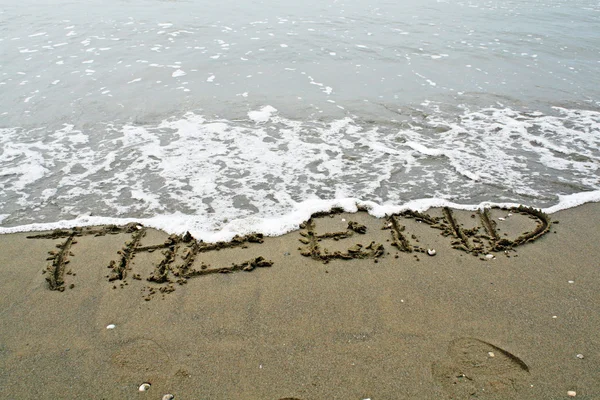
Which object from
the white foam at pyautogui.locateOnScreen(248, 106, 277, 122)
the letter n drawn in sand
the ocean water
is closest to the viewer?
the letter n drawn in sand

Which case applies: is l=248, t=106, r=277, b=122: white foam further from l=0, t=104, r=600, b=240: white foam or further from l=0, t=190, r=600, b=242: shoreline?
l=0, t=190, r=600, b=242: shoreline

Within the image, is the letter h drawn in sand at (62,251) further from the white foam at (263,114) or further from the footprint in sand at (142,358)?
the white foam at (263,114)

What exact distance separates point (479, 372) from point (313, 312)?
1.25m

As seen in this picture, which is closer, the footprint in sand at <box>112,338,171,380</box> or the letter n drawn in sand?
the footprint in sand at <box>112,338,171,380</box>

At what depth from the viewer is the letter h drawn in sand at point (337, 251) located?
12.6 feet

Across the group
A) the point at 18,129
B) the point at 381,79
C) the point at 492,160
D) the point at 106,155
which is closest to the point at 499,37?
the point at 381,79

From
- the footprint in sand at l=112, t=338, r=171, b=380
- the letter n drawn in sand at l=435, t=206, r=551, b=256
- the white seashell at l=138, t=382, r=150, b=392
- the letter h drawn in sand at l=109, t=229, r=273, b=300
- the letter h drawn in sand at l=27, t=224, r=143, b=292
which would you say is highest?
the letter n drawn in sand at l=435, t=206, r=551, b=256

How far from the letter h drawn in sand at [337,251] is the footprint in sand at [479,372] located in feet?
3.99

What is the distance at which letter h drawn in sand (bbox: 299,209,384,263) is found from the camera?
3828mm

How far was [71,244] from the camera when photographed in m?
4.02

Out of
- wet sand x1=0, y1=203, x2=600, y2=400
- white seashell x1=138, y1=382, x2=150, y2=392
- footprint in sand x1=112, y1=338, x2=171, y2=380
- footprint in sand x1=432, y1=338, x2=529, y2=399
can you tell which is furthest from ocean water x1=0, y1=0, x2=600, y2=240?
footprint in sand x1=432, y1=338, x2=529, y2=399

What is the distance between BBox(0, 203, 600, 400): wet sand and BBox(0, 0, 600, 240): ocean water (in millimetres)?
464

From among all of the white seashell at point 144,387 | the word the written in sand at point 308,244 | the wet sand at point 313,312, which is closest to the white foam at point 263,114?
the word the written in sand at point 308,244

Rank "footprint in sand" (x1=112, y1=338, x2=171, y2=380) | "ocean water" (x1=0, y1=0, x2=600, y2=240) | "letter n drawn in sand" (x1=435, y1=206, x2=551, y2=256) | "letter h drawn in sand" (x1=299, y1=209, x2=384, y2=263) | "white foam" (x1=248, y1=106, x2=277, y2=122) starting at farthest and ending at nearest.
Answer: "white foam" (x1=248, y1=106, x2=277, y2=122), "ocean water" (x1=0, y1=0, x2=600, y2=240), "letter n drawn in sand" (x1=435, y1=206, x2=551, y2=256), "letter h drawn in sand" (x1=299, y1=209, x2=384, y2=263), "footprint in sand" (x1=112, y1=338, x2=171, y2=380)
